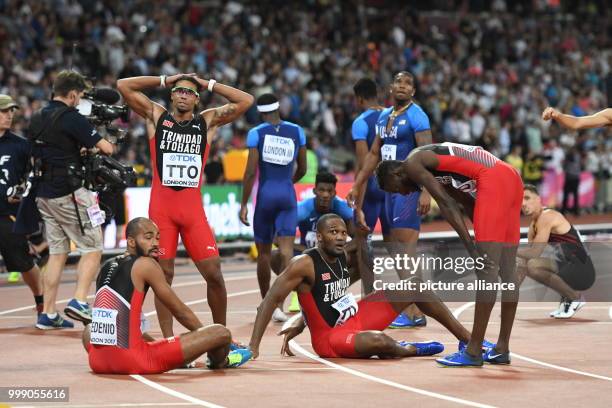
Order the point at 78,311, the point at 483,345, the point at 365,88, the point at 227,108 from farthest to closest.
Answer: the point at 365,88, the point at 78,311, the point at 227,108, the point at 483,345

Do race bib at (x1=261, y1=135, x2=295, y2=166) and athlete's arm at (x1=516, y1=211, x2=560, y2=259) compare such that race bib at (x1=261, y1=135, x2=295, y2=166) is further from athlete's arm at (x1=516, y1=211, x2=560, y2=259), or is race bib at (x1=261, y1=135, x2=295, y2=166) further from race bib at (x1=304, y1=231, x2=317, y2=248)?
athlete's arm at (x1=516, y1=211, x2=560, y2=259)

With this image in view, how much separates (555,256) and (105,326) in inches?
244

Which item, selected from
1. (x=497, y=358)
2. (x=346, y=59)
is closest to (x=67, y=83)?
(x=497, y=358)

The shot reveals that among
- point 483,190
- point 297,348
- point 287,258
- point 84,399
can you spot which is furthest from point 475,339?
point 287,258

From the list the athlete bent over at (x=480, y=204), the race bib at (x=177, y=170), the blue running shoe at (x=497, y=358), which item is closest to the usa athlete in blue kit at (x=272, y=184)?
the race bib at (x=177, y=170)

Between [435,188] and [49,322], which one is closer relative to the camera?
[435,188]

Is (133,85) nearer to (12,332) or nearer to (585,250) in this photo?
(12,332)

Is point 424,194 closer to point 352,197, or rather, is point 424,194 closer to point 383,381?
point 352,197

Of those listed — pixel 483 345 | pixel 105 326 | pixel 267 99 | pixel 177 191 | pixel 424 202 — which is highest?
pixel 267 99

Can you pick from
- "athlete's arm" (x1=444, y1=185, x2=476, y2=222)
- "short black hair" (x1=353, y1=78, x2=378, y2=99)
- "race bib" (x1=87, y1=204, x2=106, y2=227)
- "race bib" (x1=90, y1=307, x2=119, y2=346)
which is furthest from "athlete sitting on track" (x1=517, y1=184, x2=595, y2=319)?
"race bib" (x1=90, y1=307, x2=119, y2=346)

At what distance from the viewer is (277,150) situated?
13219 mm

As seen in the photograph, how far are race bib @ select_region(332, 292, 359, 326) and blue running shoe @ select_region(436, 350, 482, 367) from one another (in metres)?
0.94

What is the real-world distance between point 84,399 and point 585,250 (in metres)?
7.37

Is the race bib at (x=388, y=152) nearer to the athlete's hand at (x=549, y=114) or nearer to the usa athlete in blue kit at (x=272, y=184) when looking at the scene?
the usa athlete in blue kit at (x=272, y=184)
